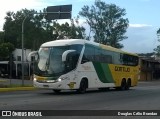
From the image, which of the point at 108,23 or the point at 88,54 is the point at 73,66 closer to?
the point at 88,54

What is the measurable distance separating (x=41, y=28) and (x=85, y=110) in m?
83.9

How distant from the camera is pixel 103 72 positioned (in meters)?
30.7

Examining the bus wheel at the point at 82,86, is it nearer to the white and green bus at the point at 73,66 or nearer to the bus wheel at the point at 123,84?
the white and green bus at the point at 73,66

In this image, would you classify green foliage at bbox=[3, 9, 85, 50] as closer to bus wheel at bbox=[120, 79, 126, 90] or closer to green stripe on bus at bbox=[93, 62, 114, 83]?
bus wheel at bbox=[120, 79, 126, 90]

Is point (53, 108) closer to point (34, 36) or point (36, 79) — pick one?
point (36, 79)

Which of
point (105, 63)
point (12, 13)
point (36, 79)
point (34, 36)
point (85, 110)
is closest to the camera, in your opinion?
point (85, 110)

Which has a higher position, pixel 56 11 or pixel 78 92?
pixel 56 11

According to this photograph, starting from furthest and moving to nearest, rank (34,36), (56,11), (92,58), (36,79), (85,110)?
(34,36), (56,11), (92,58), (36,79), (85,110)

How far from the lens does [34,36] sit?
320 feet

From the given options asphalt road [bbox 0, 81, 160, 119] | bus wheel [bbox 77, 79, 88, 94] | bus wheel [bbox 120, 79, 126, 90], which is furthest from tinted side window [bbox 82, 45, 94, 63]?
bus wheel [bbox 120, 79, 126, 90]

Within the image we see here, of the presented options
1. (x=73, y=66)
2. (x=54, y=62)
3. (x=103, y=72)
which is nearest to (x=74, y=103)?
(x=54, y=62)

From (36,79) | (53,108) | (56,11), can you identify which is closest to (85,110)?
(53,108)

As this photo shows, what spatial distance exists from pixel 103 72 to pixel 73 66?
4742mm

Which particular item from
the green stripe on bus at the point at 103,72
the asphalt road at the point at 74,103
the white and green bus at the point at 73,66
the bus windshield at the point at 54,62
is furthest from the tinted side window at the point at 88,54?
the asphalt road at the point at 74,103
